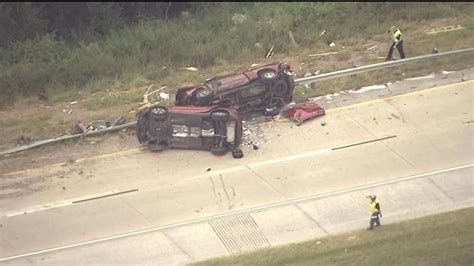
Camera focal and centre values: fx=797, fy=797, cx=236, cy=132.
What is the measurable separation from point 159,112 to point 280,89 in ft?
12.2

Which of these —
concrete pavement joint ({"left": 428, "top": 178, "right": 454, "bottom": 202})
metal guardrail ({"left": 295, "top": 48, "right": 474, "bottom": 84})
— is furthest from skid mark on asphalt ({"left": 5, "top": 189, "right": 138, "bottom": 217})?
concrete pavement joint ({"left": 428, "top": 178, "right": 454, "bottom": 202})

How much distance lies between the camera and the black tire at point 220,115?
71.4 feet

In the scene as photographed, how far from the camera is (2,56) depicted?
1136 inches

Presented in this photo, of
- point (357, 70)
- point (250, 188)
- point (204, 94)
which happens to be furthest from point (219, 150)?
point (357, 70)

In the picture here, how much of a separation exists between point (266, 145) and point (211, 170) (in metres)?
1.86

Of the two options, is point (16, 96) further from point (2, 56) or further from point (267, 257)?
point (267, 257)

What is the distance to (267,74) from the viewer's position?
23.2 metres

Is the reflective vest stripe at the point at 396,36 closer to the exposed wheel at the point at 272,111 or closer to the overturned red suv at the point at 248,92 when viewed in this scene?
the overturned red suv at the point at 248,92

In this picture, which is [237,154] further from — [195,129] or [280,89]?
[280,89]

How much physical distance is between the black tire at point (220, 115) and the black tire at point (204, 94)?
36.6 inches

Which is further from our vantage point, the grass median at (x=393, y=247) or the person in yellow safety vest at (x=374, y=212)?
the person in yellow safety vest at (x=374, y=212)

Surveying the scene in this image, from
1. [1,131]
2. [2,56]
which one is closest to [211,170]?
[1,131]

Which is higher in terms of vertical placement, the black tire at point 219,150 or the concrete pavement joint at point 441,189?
the concrete pavement joint at point 441,189

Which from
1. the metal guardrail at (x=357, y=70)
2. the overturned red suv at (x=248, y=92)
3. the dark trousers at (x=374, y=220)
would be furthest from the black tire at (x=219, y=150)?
the dark trousers at (x=374, y=220)
